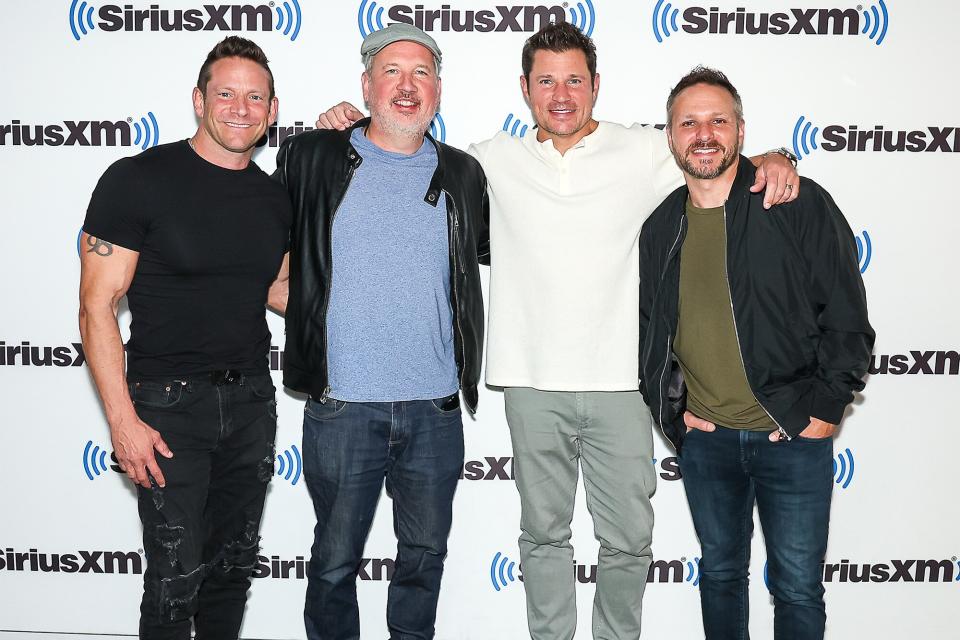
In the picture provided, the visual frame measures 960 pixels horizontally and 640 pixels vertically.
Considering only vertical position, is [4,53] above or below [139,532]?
above

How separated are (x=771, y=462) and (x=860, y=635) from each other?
1542mm

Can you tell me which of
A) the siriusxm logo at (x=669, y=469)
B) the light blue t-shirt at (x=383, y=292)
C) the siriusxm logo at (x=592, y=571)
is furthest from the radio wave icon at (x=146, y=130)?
Result: the siriusxm logo at (x=669, y=469)

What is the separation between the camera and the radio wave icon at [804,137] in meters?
3.02

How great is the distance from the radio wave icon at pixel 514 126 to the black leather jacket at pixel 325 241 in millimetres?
497

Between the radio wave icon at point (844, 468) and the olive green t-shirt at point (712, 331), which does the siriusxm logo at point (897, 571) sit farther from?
the olive green t-shirt at point (712, 331)

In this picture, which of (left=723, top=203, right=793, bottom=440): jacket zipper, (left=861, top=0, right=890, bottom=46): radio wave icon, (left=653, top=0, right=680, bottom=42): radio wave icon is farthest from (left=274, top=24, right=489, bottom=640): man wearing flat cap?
(left=861, top=0, right=890, bottom=46): radio wave icon

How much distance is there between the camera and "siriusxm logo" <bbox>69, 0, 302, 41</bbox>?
3.02 m

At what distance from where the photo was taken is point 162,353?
7.23 ft

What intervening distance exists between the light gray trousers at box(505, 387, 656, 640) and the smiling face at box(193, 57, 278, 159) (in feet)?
3.95

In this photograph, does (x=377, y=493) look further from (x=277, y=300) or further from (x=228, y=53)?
(x=228, y=53)

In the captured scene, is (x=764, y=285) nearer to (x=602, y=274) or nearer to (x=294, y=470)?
(x=602, y=274)

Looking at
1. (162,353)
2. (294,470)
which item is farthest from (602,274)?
(294,470)

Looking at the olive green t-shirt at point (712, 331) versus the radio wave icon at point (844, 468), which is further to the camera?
the radio wave icon at point (844, 468)

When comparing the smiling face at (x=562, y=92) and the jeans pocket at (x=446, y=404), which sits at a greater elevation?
the smiling face at (x=562, y=92)
